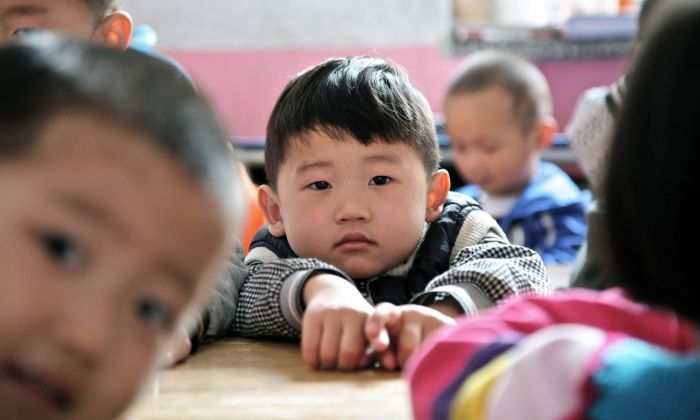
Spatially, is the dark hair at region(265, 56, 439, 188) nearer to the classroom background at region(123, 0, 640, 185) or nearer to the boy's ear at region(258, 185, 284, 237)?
the boy's ear at region(258, 185, 284, 237)

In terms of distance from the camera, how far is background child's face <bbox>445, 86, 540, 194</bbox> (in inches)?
130

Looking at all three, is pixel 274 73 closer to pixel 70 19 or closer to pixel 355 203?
pixel 70 19

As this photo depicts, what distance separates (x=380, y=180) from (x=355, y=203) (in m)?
0.05

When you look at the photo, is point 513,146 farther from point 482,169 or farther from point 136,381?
point 136,381

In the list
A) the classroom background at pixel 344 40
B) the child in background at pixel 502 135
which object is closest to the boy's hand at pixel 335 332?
the child in background at pixel 502 135

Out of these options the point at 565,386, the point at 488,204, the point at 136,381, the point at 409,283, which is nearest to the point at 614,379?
the point at 565,386

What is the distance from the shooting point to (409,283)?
132 cm

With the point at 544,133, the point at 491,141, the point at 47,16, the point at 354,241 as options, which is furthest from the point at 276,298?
the point at 544,133

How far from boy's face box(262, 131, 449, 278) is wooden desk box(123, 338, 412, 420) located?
0.22 metres

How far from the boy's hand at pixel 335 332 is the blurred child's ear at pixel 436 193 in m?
0.32

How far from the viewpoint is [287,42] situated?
182 inches

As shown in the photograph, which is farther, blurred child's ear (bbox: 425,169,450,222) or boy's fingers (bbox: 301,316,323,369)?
blurred child's ear (bbox: 425,169,450,222)

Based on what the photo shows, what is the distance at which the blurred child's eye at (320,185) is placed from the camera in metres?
1.31

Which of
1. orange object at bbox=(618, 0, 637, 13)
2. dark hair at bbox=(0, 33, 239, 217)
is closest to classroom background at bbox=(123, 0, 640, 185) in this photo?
orange object at bbox=(618, 0, 637, 13)
